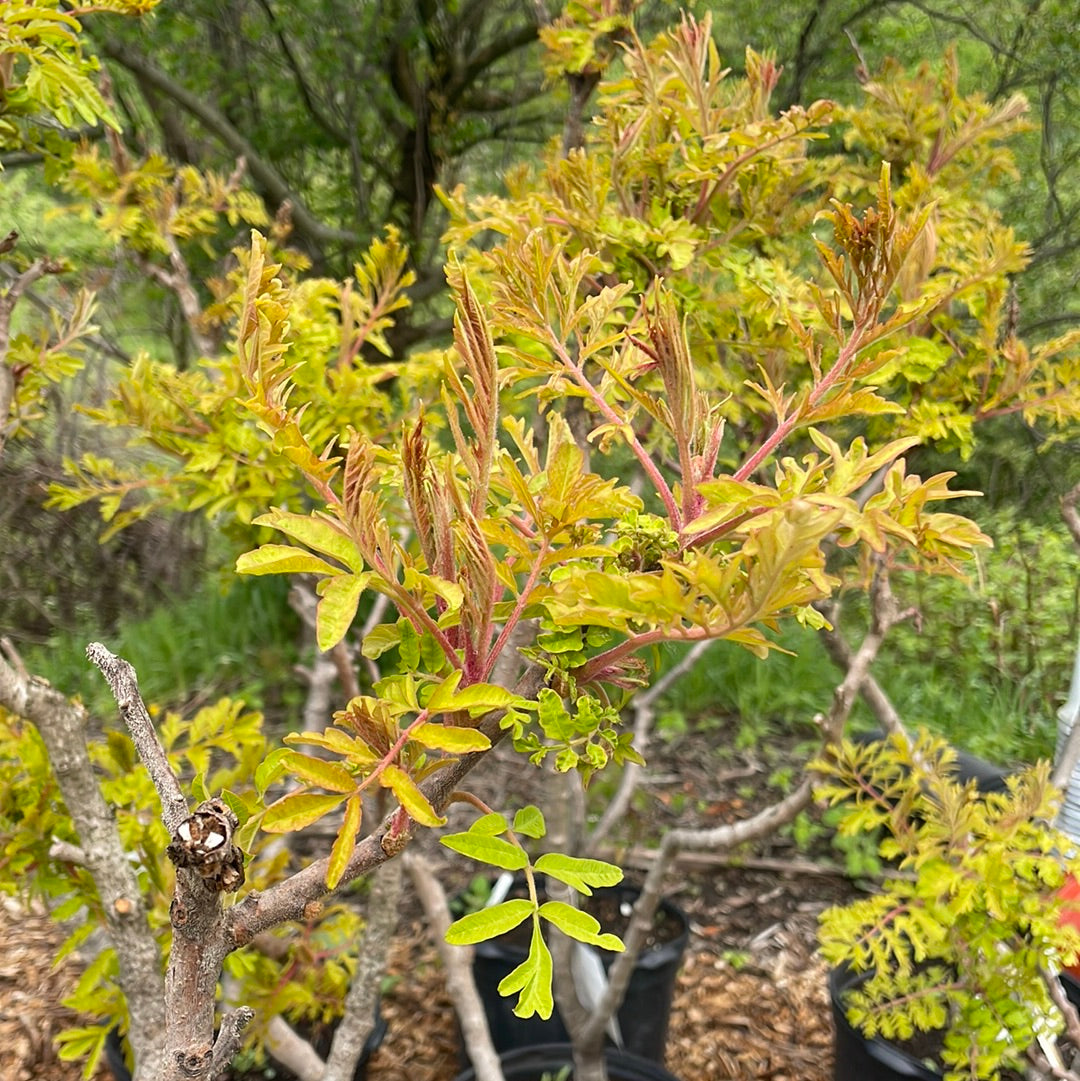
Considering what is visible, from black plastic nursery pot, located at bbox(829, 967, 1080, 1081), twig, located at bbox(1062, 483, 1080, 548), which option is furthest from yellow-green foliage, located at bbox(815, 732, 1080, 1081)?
twig, located at bbox(1062, 483, 1080, 548)

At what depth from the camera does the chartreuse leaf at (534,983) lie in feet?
2.07

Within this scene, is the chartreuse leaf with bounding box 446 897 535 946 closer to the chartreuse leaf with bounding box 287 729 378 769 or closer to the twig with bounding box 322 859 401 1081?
the chartreuse leaf with bounding box 287 729 378 769

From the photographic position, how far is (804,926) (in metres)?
2.54

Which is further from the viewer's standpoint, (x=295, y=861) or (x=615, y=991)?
(x=295, y=861)

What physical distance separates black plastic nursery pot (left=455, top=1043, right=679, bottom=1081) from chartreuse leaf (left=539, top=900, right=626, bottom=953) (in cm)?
130

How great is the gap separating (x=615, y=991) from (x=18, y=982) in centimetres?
171

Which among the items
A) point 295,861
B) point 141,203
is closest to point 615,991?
point 295,861

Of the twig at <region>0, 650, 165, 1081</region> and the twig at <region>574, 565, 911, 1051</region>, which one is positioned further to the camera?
the twig at <region>574, 565, 911, 1051</region>

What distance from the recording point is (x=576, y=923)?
2.17ft

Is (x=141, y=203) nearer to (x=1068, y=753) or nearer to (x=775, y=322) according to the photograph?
(x=775, y=322)

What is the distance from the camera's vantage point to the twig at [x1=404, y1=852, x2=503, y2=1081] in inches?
62.6

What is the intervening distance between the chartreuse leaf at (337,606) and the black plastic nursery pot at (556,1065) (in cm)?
148

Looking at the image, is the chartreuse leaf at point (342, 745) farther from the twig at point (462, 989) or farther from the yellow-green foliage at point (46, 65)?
the twig at point (462, 989)

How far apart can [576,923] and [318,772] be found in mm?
230
